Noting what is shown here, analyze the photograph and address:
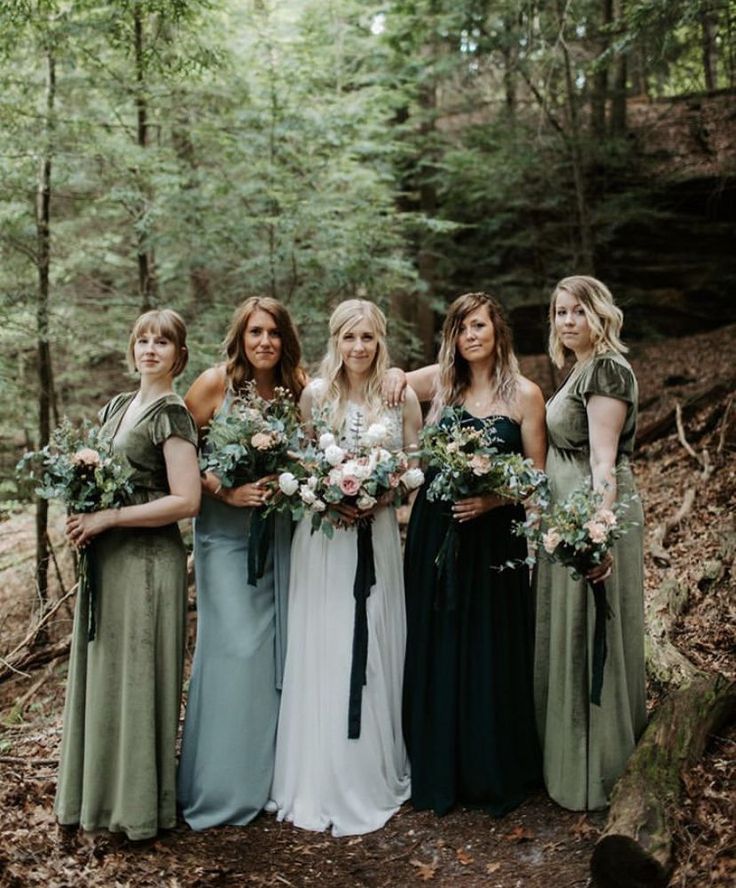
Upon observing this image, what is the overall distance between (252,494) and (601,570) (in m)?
1.95

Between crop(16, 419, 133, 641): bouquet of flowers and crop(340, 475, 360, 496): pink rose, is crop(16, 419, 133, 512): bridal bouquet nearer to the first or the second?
crop(16, 419, 133, 641): bouquet of flowers

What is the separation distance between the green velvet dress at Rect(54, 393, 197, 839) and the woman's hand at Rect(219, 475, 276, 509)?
412 mm

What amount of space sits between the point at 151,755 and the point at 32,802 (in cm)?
92

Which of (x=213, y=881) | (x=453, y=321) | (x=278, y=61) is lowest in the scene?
(x=213, y=881)

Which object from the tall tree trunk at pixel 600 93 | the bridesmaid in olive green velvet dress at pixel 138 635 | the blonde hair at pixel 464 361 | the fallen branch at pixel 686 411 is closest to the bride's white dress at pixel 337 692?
the blonde hair at pixel 464 361

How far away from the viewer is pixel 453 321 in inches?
191

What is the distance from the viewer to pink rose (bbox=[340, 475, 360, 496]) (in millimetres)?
4203

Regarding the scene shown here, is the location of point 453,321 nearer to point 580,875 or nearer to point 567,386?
point 567,386

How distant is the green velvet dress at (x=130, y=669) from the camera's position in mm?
4230

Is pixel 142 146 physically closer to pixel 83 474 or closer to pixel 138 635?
pixel 83 474

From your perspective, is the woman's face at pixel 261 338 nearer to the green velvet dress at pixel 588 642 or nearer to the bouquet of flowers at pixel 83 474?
the bouquet of flowers at pixel 83 474

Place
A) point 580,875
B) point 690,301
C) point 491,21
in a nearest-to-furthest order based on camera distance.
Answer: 1. point 580,875
2. point 491,21
3. point 690,301

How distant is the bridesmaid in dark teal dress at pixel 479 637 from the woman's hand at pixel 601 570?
68 cm

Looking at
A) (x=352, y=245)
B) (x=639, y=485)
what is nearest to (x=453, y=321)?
(x=352, y=245)
